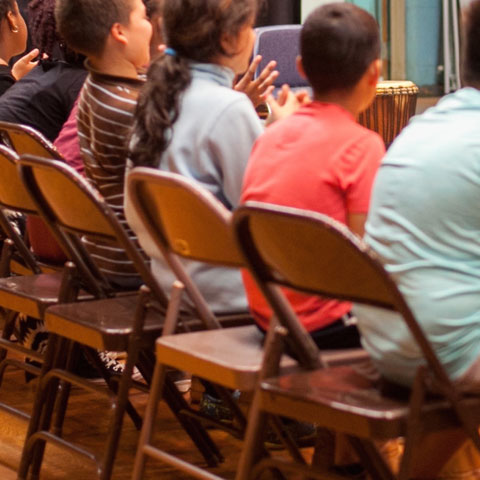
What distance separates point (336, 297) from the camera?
6.17 feet

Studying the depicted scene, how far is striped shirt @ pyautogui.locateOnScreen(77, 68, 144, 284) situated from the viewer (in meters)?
2.92

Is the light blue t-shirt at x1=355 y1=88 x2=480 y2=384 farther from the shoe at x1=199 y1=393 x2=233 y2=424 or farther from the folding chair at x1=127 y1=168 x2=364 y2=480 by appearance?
the shoe at x1=199 y1=393 x2=233 y2=424

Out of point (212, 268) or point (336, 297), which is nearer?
point (336, 297)

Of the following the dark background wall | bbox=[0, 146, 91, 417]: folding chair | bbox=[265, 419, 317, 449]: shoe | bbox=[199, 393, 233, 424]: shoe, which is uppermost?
the dark background wall

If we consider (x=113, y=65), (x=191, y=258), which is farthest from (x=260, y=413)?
(x=113, y=65)

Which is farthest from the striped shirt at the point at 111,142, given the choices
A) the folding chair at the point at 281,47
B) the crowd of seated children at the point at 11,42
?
the folding chair at the point at 281,47

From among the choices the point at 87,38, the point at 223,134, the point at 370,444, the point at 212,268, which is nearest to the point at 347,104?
the point at 223,134

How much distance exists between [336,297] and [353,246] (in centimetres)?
16

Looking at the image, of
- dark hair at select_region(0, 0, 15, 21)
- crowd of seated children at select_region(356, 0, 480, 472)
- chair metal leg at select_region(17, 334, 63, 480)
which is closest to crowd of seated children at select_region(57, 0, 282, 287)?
chair metal leg at select_region(17, 334, 63, 480)

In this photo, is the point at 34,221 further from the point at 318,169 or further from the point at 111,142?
the point at 318,169

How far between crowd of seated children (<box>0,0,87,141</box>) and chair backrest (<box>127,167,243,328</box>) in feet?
4.90

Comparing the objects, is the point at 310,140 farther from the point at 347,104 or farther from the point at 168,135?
the point at 168,135

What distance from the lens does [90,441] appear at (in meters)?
3.26

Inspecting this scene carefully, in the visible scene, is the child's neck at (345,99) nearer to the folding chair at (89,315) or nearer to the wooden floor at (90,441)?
the folding chair at (89,315)
